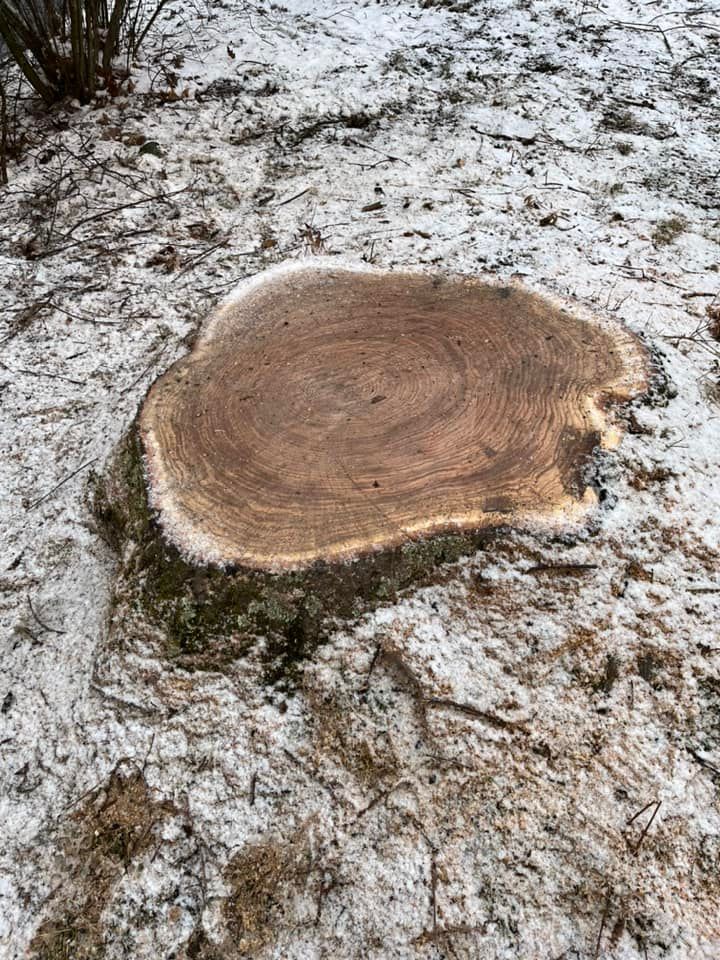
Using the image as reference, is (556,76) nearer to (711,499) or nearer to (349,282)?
(349,282)

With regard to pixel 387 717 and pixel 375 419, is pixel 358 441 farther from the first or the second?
pixel 387 717

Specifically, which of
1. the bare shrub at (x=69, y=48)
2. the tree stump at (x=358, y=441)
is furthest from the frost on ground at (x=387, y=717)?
the bare shrub at (x=69, y=48)

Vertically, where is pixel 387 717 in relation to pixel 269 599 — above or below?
below

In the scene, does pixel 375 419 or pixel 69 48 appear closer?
pixel 375 419

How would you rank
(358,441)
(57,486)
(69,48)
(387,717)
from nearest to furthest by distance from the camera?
(387,717)
(358,441)
(57,486)
(69,48)

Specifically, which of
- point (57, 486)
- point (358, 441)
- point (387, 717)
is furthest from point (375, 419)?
point (57, 486)

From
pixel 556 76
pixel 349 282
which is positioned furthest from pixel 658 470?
pixel 556 76

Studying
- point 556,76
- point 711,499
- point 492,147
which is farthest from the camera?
point 556,76
